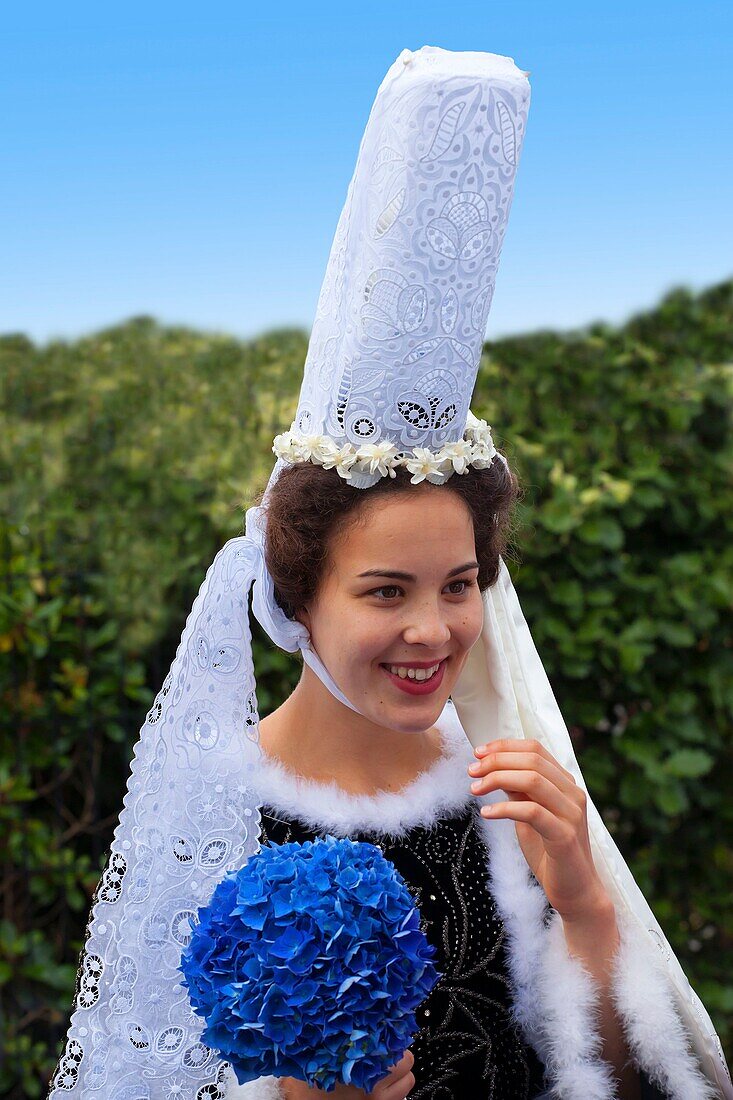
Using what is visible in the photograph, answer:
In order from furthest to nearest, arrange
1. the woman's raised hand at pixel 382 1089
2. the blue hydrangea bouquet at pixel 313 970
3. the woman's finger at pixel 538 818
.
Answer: the woman's finger at pixel 538 818 < the woman's raised hand at pixel 382 1089 < the blue hydrangea bouquet at pixel 313 970

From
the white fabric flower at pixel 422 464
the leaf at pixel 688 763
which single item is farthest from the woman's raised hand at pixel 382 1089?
the leaf at pixel 688 763

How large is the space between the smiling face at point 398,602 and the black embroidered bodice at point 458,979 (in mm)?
262

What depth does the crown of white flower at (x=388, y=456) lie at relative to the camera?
1.60 m

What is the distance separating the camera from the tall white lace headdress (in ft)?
4.96

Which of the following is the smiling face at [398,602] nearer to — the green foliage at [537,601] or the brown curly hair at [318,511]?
the brown curly hair at [318,511]

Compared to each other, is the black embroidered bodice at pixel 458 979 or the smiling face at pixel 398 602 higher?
the smiling face at pixel 398 602

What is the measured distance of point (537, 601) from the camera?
10.4 feet

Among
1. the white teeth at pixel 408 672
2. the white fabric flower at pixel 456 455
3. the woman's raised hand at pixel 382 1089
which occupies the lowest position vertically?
the woman's raised hand at pixel 382 1089

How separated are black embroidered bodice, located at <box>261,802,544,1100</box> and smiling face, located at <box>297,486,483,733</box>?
26 cm

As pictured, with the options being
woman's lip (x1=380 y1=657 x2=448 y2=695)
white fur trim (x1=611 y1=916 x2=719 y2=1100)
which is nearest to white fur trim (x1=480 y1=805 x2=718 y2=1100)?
white fur trim (x1=611 y1=916 x2=719 y2=1100)

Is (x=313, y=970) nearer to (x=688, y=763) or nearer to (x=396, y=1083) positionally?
(x=396, y=1083)

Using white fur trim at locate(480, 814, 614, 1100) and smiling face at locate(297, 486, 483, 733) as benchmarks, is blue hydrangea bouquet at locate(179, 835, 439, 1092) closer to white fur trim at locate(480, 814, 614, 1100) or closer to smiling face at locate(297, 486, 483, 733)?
smiling face at locate(297, 486, 483, 733)

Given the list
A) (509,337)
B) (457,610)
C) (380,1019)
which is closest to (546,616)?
(509,337)

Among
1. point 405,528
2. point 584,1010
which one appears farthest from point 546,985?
point 405,528
